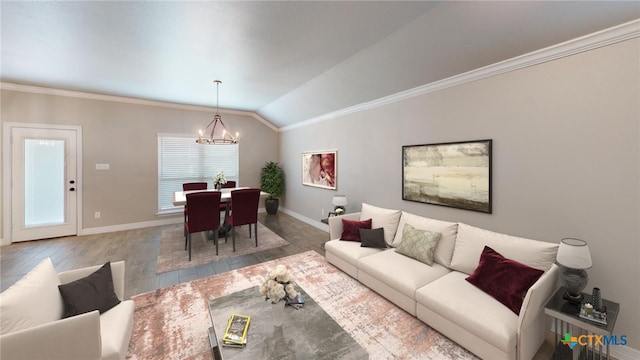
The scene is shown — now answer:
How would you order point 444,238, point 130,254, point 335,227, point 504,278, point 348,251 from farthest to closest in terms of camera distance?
point 130,254
point 335,227
point 348,251
point 444,238
point 504,278

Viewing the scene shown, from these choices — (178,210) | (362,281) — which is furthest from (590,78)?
(178,210)

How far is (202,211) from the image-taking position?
3666mm

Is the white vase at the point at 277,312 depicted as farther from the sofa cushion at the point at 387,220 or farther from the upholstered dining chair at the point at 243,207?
the upholstered dining chair at the point at 243,207

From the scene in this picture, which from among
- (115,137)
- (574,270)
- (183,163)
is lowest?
(574,270)

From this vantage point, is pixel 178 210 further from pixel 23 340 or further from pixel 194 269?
pixel 23 340

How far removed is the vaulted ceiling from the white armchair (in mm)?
2287

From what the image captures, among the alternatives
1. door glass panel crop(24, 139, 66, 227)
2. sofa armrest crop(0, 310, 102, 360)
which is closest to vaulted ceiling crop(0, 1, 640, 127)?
door glass panel crop(24, 139, 66, 227)

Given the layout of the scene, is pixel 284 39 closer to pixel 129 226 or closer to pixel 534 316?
pixel 534 316

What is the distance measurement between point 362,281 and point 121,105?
234 inches

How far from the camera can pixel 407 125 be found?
11.1 ft

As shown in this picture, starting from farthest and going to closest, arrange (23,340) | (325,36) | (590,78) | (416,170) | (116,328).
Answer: (416,170)
(325,36)
(590,78)
(116,328)
(23,340)

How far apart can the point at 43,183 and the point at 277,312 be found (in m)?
5.70

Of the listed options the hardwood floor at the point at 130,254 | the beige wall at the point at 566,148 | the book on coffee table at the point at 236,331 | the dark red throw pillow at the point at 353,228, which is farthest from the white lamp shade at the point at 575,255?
the book on coffee table at the point at 236,331

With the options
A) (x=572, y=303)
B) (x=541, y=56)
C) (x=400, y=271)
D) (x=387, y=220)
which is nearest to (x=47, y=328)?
(x=400, y=271)
